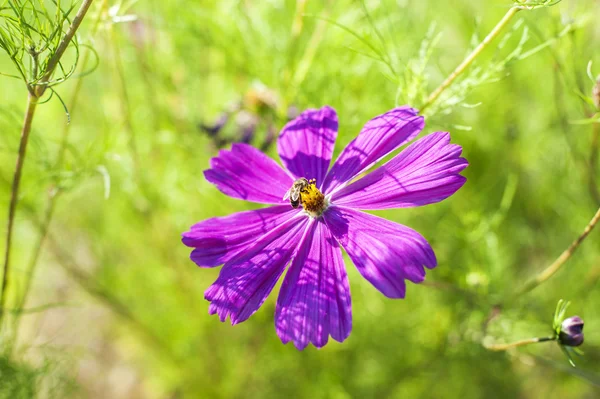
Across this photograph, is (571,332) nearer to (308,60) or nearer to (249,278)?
(249,278)

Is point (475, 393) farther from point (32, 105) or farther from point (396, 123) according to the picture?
point (32, 105)

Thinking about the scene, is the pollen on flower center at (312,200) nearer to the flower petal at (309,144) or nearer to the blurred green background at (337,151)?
the flower petal at (309,144)

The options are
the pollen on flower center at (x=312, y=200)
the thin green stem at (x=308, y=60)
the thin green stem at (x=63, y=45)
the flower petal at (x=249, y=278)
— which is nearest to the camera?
the thin green stem at (x=63, y=45)

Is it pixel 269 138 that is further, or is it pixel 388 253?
pixel 269 138

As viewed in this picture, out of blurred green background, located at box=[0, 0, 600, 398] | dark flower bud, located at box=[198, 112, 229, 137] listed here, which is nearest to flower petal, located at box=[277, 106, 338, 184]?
blurred green background, located at box=[0, 0, 600, 398]

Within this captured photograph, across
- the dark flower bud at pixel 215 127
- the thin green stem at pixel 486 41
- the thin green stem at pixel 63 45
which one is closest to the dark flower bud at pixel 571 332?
the thin green stem at pixel 486 41

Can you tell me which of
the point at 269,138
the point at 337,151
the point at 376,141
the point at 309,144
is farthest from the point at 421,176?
the point at 269,138

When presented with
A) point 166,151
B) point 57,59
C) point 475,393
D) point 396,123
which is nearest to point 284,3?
point 166,151
